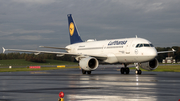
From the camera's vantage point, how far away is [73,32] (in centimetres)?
5366

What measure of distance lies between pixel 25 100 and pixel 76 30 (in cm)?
4121

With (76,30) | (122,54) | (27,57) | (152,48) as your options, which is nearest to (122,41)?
(122,54)

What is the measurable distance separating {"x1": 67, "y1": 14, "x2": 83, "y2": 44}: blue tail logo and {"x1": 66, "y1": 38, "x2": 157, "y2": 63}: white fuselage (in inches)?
382

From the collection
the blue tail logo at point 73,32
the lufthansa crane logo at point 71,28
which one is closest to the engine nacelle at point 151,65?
the blue tail logo at point 73,32

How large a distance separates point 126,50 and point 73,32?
64.0ft

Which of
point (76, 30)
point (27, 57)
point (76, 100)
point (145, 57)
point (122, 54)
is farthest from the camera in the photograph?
point (27, 57)

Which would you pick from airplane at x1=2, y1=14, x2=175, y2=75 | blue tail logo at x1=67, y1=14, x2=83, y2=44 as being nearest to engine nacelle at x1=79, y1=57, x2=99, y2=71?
airplane at x1=2, y1=14, x2=175, y2=75

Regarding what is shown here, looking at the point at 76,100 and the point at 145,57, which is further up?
the point at 145,57

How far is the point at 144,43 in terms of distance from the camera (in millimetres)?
34750

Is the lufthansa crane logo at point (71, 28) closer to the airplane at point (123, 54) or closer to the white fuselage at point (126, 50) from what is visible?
the airplane at point (123, 54)

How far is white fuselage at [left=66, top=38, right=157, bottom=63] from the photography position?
111ft

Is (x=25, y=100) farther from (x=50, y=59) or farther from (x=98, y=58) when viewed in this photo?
(x=50, y=59)

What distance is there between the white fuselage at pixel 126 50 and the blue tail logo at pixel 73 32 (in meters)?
9.69

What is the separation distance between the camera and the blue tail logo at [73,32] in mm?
52994
